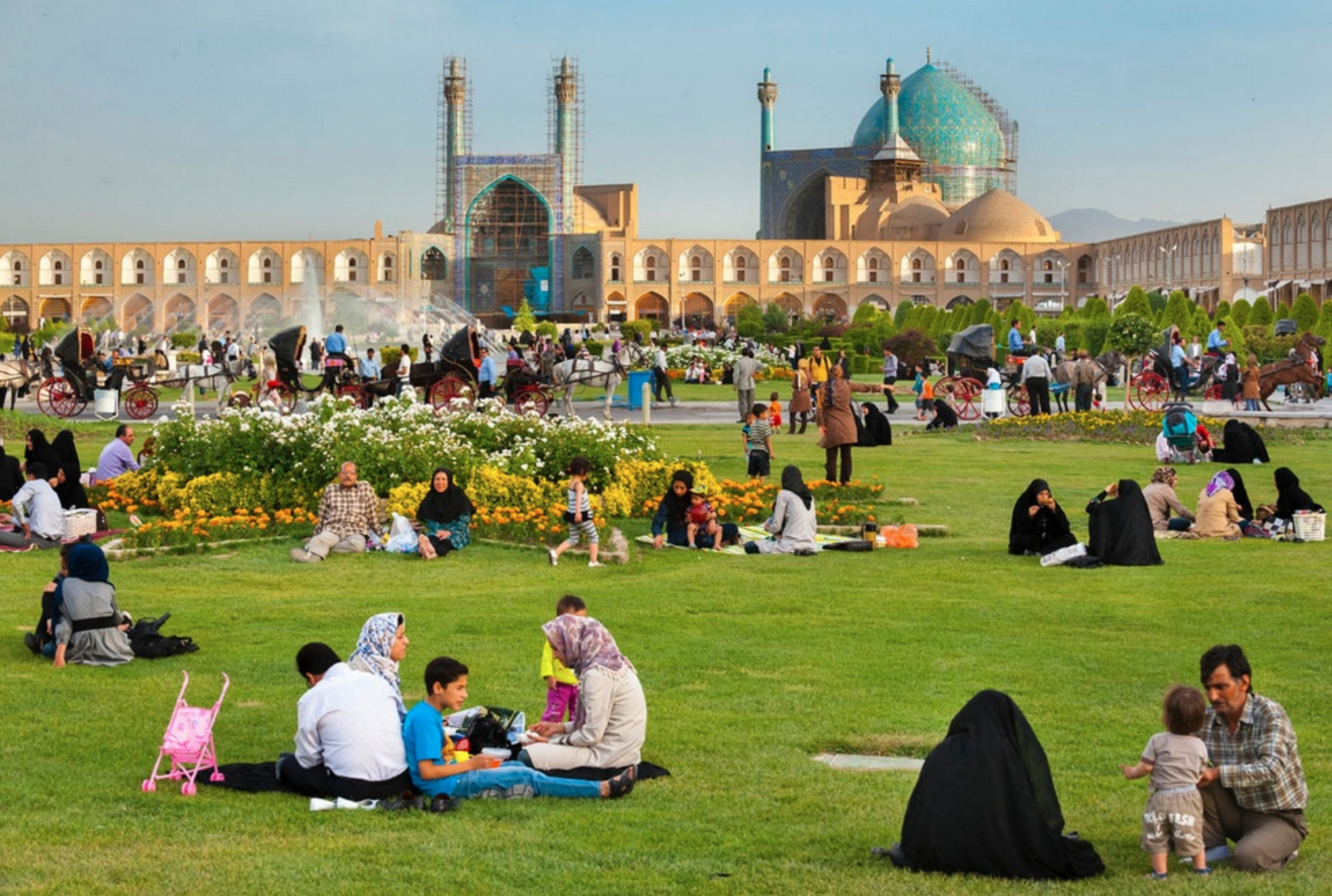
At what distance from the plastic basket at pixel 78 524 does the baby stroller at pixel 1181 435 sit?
5049mm

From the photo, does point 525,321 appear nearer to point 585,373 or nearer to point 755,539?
point 585,373

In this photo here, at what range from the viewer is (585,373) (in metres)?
24.5

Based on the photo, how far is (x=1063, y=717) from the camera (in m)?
6.55

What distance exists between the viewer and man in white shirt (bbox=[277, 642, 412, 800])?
5535 millimetres

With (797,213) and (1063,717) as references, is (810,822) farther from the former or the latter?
(797,213)

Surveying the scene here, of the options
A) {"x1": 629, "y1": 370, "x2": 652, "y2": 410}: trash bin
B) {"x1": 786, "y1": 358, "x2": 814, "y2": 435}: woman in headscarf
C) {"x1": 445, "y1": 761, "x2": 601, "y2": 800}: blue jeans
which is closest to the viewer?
{"x1": 445, "y1": 761, "x2": 601, "y2": 800}: blue jeans

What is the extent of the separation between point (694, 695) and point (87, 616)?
261cm

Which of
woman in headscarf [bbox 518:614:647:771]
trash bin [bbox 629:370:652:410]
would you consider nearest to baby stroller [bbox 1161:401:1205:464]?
trash bin [bbox 629:370:652:410]

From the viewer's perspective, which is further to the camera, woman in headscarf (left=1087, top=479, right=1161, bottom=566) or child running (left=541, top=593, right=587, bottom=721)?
woman in headscarf (left=1087, top=479, right=1161, bottom=566)

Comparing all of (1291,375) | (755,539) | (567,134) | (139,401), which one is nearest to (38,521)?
(755,539)

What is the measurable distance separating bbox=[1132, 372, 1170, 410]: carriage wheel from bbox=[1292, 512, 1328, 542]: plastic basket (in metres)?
12.0

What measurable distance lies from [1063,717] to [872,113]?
7672 cm

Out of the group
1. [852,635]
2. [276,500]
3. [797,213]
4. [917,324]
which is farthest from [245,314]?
[852,635]

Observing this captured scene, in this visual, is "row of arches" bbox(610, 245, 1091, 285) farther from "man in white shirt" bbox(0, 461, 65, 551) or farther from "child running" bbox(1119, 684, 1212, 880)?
"child running" bbox(1119, 684, 1212, 880)
